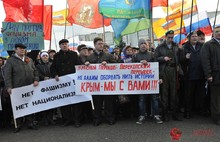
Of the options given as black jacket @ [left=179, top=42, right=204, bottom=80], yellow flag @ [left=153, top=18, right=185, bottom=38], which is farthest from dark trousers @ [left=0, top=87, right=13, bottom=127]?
yellow flag @ [left=153, top=18, right=185, bottom=38]

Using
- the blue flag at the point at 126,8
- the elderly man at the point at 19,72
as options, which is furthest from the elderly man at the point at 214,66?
the elderly man at the point at 19,72

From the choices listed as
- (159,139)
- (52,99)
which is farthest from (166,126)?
(52,99)

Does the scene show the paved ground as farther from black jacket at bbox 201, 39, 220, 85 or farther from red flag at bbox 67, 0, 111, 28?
red flag at bbox 67, 0, 111, 28

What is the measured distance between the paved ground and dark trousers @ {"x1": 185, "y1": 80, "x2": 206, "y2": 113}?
0.35 m

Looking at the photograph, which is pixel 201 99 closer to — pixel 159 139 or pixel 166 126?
pixel 166 126

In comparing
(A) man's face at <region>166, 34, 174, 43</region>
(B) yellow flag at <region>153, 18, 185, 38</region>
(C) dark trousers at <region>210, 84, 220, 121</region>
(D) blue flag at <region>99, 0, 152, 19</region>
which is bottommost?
(C) dark trousers at <region>210, 84, 220, 121</region>

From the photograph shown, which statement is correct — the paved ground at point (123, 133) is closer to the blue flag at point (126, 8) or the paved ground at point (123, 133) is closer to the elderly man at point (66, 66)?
the elderly man at point (66, 66)

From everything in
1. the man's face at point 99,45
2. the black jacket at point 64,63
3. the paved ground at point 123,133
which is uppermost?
the man's face at point 99,45

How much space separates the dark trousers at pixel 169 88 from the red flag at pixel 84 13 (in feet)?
19.5

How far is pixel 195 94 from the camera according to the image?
6883 millimetres

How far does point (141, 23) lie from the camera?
816 centimetres

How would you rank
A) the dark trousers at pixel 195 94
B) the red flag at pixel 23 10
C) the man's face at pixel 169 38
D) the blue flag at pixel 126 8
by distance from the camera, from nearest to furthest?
the man's face at pixel 169 38 < the dark trousers at pixel 195 94 < the blue flag at pixel 126 8 < the red flag at pixel 23 10

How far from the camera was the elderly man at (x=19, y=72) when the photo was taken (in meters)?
6.26

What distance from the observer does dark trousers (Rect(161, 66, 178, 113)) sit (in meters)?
6.39
